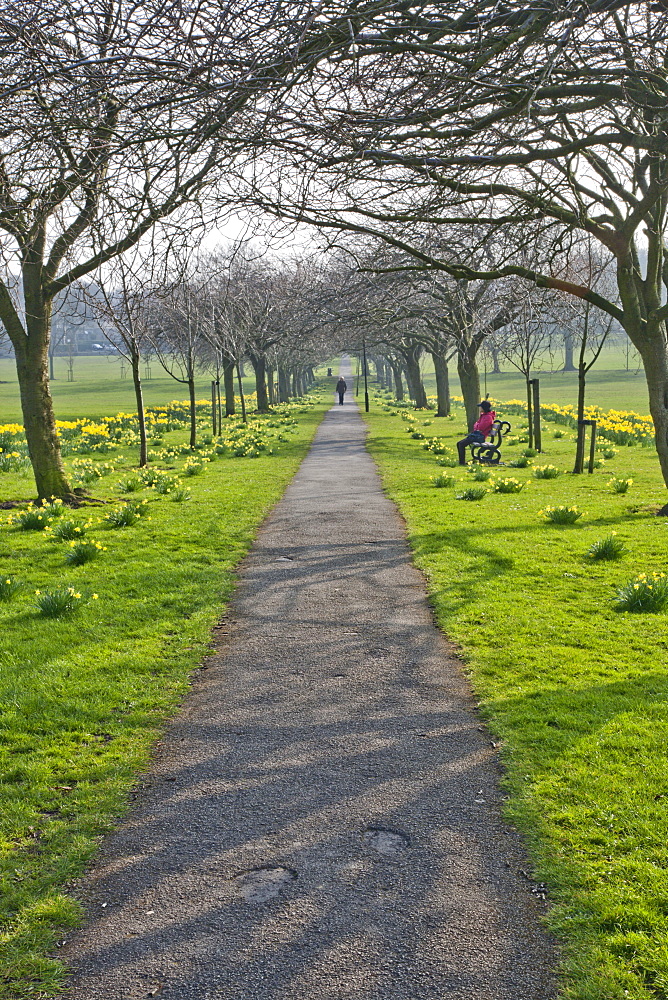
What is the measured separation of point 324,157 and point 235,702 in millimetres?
3587

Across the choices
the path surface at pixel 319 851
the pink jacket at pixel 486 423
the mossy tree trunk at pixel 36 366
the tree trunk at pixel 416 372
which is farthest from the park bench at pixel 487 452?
the tree trunk at pixel 416 372

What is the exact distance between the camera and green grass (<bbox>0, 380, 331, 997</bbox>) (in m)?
2.87

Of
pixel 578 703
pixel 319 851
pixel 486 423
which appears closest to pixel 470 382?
pixel 486 423

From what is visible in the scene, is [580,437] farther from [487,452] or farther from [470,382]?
[470,382]

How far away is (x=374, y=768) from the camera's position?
3.72 meters

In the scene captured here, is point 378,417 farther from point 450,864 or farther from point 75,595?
point 450,864

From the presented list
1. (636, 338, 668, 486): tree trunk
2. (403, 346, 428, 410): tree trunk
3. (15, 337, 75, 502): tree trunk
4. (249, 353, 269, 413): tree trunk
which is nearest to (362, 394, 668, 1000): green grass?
(636, 338, 668, 486): tree trunk

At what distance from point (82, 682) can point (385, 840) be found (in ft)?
8.60

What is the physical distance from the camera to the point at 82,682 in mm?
4863

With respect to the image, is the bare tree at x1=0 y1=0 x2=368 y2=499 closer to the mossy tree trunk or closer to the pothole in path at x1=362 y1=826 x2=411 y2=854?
the pothole in path at x1=362 y1=826 x2=411 y2=854

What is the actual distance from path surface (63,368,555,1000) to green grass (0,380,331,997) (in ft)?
0.54

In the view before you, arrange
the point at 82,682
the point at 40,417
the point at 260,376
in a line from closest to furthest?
the point at 82,682, the point at 40,417, the point at 260,376

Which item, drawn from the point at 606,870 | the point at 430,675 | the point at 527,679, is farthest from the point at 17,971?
the point at 527,679

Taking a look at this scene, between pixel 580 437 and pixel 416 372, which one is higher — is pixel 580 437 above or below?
below
